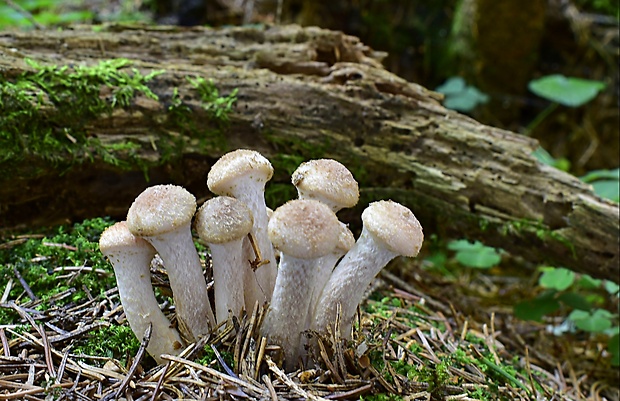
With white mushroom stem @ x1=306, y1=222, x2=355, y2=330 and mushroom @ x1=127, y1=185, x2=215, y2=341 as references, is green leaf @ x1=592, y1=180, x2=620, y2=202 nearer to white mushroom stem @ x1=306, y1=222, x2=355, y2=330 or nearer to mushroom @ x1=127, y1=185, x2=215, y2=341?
white mushroom stem @ x1=306, y1=222, x2=355, y2=330

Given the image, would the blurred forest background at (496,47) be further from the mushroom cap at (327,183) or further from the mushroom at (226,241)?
the mushroom at (226,241)

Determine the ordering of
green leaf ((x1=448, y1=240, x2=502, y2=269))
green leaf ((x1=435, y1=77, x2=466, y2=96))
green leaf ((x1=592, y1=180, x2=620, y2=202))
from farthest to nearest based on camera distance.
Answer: green leaf ((x1=435, y1=77, x2=466, y2=96)) → green leaf ((x1=448, y1=240, x2=502, y2=269)) → green leaf ((x1=592, y1=180, x2=620, y2=202))

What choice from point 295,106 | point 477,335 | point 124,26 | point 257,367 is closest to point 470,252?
point 477,335

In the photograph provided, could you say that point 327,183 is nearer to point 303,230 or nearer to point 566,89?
point 303,230

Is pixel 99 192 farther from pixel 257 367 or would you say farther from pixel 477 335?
pixel 477 335

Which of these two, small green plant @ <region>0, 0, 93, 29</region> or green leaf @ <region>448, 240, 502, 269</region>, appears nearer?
green leaf @ <region>448, 240, 502, 269</region>

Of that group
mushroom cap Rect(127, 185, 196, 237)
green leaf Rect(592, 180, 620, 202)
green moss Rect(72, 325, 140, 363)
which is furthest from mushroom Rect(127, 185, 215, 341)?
green leaf Rect(592, 180, 620, 202)
